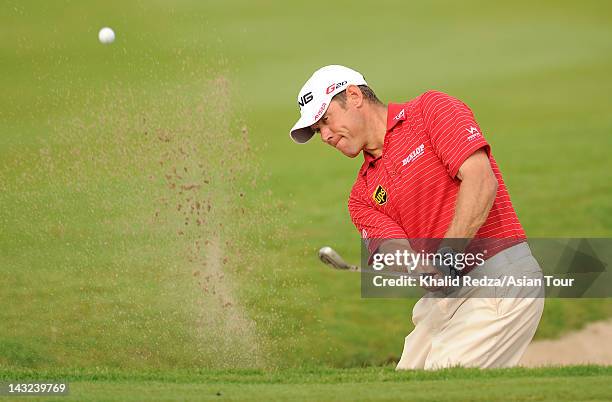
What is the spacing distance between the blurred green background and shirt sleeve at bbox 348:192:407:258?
103 inches

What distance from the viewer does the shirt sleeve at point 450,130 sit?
4121 millimetres

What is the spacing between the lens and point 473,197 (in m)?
4.08

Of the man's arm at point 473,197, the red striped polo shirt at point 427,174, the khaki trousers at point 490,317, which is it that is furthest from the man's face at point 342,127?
the khaki trousers at point 490,317

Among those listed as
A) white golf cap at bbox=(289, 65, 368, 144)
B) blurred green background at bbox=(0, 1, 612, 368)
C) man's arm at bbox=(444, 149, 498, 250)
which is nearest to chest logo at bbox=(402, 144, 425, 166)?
man's arm at bbox=(444, 149, 498, 250)

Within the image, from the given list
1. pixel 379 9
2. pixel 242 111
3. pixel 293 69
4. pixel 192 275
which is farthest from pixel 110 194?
pixel 379 9

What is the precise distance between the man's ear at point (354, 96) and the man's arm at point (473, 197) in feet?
1.95

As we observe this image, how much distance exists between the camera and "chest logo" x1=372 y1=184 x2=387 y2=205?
15.0 ft

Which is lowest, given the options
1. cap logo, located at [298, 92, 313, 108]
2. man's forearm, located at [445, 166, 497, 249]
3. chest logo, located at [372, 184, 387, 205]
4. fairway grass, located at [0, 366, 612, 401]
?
fairway grass, located at [0, 366, 612, 401]

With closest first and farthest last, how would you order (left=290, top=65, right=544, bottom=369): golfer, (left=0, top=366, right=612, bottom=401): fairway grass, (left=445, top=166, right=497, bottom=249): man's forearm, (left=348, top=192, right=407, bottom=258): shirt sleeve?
(left=0, top=366, right=612, bottom=401): fairway grass
(left=445, top=166, right=497, bottom=249): man's forearm
(left=290, top=65, right=544, bottom=369): golfer
(left=348, top=192, right=407, bottom=258): shirt sleeve

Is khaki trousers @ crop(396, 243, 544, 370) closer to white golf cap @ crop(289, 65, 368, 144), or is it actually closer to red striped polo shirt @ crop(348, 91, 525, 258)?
red striped polo shirt @ crop(348, 91, 525, 258)

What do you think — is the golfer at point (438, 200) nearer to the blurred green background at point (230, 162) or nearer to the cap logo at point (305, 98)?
the cap logo at point (305, 98)

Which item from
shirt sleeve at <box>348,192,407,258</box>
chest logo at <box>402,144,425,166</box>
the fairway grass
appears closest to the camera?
the fairway grass

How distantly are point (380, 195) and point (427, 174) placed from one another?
11.7 inches

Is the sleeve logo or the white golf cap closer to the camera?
the sleeve logo
